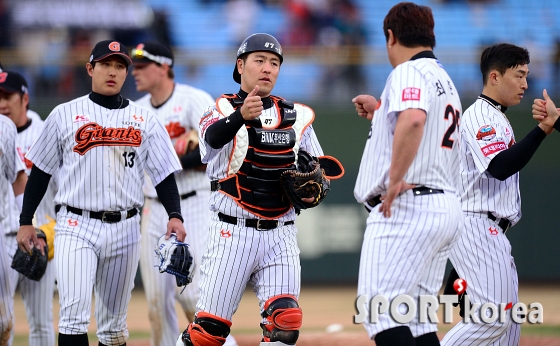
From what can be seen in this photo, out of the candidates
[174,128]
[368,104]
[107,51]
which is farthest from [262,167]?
[174,128]

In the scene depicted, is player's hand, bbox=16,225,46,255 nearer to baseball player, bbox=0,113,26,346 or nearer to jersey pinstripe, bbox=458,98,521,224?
baseball player, bbox=0,113,26,346

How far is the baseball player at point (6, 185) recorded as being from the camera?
6000 millimetres

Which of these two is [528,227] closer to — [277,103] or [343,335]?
[343,335]

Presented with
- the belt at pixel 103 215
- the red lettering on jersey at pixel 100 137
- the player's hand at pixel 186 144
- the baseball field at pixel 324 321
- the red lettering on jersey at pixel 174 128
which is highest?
the red lettering on jersey at pixel 174 128

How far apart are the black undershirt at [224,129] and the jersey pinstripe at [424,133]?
79 centimetres

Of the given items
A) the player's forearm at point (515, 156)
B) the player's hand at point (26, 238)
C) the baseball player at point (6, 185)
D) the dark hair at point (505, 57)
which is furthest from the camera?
the baseball player at point (6, 185)

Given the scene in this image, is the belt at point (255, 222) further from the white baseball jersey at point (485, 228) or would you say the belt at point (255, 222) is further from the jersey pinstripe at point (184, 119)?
the jersey pinstripe at point (184, 119)

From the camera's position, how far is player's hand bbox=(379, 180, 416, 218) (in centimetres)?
407

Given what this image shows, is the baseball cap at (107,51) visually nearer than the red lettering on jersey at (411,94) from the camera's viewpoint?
No

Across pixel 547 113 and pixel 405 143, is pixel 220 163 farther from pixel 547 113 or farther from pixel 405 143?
pixel 547 113

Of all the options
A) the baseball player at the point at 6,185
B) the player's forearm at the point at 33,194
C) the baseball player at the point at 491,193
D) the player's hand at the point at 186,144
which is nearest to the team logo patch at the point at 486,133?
the baseball player at the point at 491,193

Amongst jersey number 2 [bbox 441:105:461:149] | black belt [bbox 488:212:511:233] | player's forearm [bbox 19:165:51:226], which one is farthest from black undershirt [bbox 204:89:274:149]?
black belt [bbox 488:212:511:233]

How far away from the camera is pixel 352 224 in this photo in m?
13.2

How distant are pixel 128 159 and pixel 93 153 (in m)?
0.27
